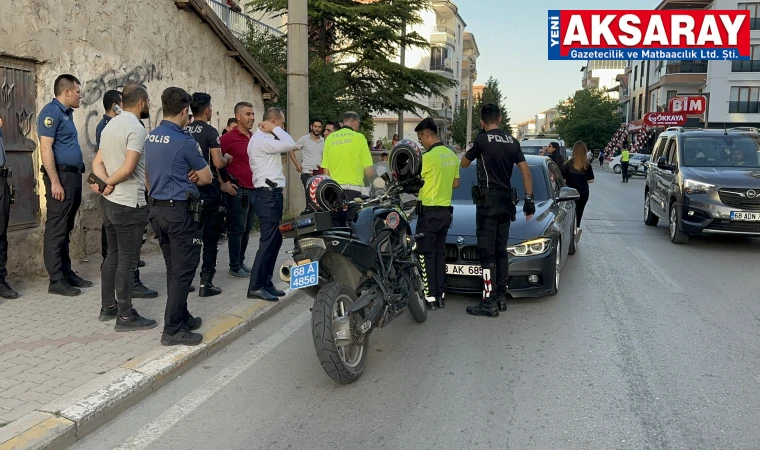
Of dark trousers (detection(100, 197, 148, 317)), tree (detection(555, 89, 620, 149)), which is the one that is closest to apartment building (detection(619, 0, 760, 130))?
tree (detection(555, 89, 620, 149))

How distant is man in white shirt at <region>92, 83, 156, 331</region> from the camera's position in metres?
5.18

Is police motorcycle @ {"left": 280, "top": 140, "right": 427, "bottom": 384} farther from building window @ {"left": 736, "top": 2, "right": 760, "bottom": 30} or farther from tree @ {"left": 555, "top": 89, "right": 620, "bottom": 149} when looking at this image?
tree @ {"left": 555, "top": 89, "right": 620, "bottom": 149}

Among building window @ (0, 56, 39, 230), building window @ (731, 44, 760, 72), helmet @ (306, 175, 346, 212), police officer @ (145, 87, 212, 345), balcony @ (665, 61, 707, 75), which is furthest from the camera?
balcony @ (665, 61, 707, 75)

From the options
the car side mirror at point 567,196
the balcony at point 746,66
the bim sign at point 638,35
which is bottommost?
the car side mirror at point 567,196

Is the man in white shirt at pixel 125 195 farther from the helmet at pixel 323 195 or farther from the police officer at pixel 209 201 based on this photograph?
the helmet at pixel 323 195

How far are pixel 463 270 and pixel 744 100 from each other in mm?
54458

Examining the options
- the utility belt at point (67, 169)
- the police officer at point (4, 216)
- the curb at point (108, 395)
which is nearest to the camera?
the curb at point (108, 395)

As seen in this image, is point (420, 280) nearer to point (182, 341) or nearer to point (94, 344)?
point (182, 341)

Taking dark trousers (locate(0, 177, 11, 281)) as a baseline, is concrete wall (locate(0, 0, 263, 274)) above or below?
above

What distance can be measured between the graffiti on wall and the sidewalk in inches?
79.6

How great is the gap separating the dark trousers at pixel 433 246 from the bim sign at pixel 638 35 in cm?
2401

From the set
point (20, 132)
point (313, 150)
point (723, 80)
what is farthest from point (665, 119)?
point (20, 132)

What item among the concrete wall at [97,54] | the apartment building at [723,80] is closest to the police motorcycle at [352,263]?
the concrete wall at [97,54]

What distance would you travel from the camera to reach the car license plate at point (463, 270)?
650 cm
